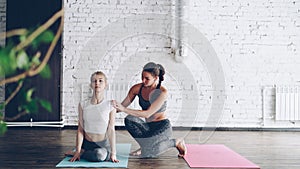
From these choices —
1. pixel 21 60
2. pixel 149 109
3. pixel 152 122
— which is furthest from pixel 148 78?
pixel 21 60

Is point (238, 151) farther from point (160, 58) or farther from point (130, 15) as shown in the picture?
point (130, 15)

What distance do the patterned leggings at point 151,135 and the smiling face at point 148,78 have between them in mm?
316

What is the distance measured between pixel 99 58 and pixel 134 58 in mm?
516

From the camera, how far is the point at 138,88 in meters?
3.17

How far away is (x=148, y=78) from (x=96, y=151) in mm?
745

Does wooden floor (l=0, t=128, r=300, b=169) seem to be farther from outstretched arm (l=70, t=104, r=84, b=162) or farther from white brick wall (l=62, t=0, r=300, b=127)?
white brick wall (l=62, t=0, r=300, b=127)

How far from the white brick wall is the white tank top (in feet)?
7.66

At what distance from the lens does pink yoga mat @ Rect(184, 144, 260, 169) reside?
2.76 meters

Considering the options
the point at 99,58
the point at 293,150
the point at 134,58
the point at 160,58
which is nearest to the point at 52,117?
the point at 99,58

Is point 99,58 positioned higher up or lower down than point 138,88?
higher up

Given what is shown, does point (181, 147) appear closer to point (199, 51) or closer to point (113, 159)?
point (113, 159)

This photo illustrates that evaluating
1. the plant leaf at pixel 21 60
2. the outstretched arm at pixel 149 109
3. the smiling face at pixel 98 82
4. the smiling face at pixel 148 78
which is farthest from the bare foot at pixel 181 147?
the plant leaf at pixel 21 60

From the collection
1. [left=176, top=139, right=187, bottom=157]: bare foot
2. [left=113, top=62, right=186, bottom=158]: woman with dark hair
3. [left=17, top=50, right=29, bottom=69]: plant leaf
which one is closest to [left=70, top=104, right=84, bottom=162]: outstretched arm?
[left=113, top=62, right=186, bottom=158]: woman with dark hair

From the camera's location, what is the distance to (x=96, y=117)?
2.81m
